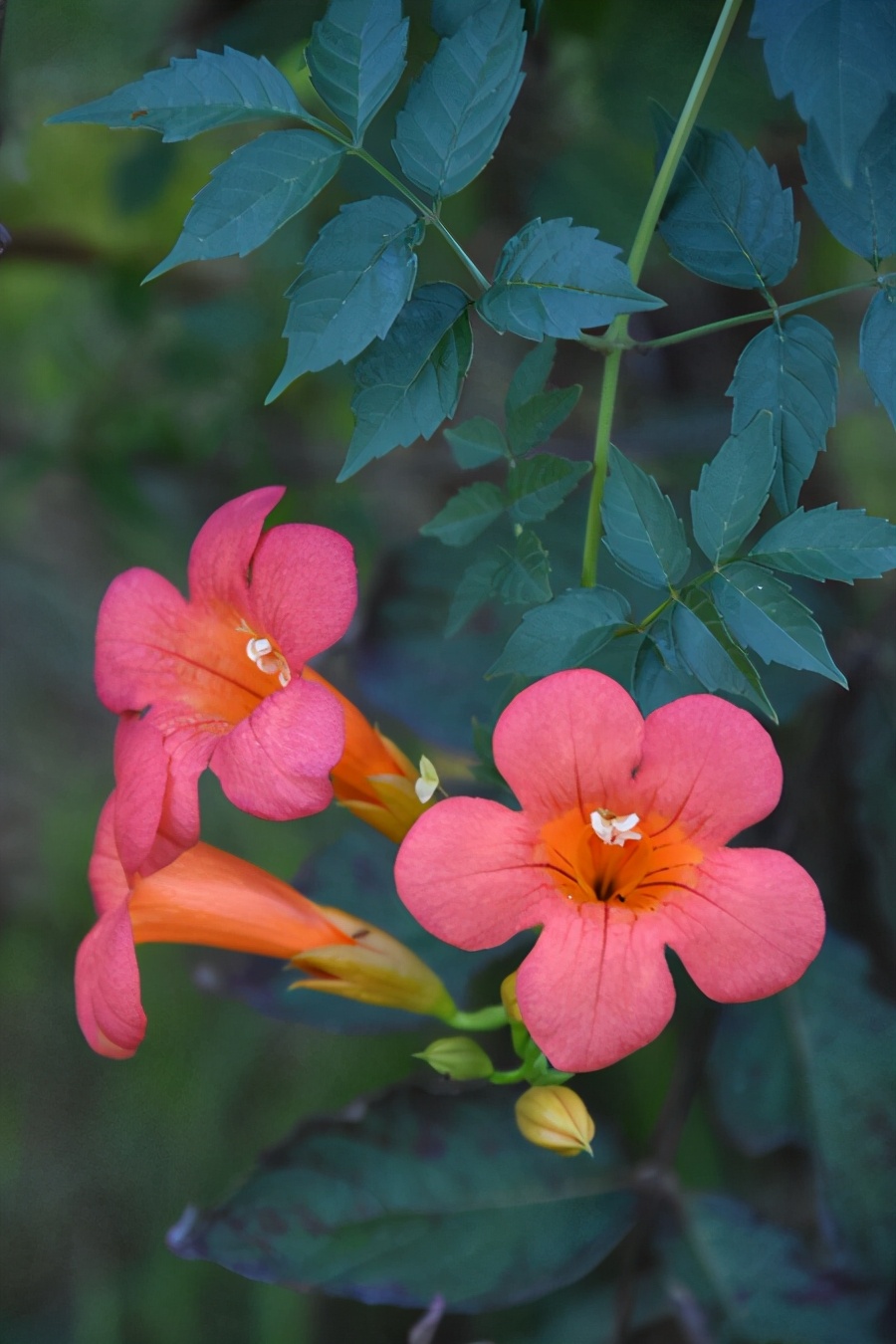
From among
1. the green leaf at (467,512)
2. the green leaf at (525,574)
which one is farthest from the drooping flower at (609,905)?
the green leaf at (467,512)

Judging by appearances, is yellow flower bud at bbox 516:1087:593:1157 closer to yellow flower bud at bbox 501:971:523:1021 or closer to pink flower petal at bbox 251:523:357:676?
yellow flower bud at bbox 501:971:523:1021

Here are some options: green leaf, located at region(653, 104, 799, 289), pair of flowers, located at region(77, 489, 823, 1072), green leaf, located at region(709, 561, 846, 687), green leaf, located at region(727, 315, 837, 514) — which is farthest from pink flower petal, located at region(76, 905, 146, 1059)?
green leaf, located at region(653, 104, 799, 289)

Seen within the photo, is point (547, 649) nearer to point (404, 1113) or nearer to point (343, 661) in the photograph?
point (404, 1113)

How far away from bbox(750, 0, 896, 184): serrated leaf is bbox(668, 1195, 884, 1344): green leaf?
49.4 inches

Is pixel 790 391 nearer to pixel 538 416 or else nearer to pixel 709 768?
pixel 538 416

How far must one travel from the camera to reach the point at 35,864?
1997 millimetres

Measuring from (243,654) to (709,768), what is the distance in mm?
496

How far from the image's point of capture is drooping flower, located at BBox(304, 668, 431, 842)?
104 centimetres

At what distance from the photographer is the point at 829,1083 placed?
1.42m

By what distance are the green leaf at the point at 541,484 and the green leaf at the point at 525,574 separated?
23 millimetres

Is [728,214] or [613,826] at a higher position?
[728,214]

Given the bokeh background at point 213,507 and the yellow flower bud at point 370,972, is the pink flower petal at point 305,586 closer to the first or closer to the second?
the yellow flower bud at point 370,972

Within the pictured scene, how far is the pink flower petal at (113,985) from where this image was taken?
0.91 meters

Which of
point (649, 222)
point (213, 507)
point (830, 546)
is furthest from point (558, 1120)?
point (213, 507)
